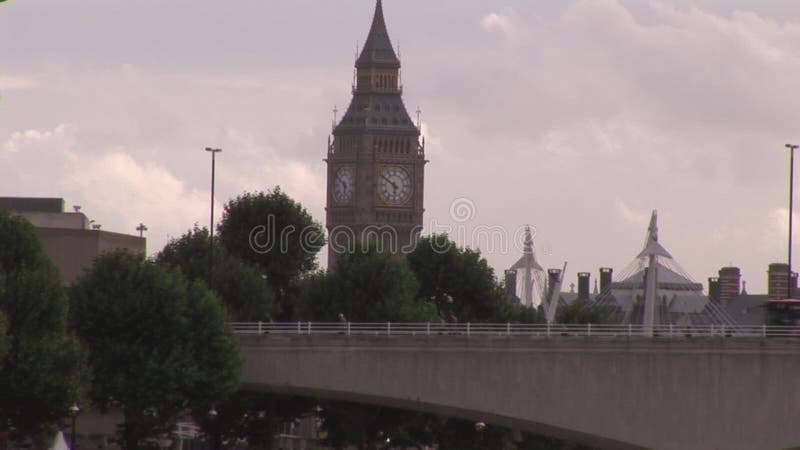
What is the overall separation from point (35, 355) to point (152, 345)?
40.7 ft

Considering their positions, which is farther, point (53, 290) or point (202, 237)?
point (202, 237)

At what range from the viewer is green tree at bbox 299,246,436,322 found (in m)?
152

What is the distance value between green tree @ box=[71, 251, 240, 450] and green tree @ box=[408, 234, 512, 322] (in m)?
42.4

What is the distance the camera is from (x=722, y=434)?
126 meters

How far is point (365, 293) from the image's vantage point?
15475cm

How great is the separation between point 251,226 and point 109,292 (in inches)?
1827

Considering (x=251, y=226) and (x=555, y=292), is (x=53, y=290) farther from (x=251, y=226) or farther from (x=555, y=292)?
(x=555, y=292)

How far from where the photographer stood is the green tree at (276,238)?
169125 millimetres

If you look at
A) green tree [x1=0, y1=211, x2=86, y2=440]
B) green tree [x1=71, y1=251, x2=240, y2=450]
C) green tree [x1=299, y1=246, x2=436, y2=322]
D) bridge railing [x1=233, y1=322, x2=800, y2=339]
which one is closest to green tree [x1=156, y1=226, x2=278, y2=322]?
green tree [x1=299, y1=246, x2=436, y2=322]

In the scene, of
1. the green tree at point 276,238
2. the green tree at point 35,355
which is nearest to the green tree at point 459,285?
the green tree at point 276,238

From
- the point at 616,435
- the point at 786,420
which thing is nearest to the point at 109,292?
the point at 616,435

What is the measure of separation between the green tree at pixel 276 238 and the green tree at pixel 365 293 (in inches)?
432

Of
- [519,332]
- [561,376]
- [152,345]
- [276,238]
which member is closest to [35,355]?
[152,345]

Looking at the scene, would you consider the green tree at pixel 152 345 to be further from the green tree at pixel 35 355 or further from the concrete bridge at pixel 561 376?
the green tree at pixel 35 355
